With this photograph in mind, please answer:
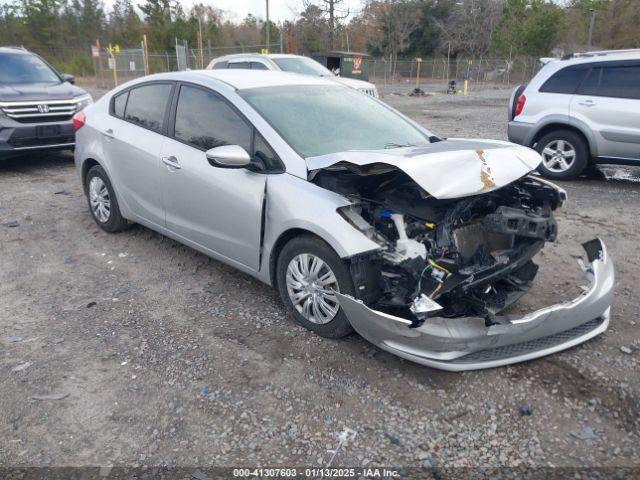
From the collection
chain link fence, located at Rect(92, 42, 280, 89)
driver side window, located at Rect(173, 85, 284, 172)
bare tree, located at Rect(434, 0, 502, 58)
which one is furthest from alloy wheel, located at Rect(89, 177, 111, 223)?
bare tree, located at Rect(434, 0, 502, 58)

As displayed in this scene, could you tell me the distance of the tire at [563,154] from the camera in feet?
25.3

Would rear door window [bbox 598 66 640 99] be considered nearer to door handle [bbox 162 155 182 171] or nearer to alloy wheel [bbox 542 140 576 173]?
alloy wheel [bbox 542 140 576 173]

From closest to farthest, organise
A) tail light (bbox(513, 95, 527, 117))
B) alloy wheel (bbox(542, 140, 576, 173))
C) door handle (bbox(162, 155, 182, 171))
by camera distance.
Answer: door handle (bbox(162, 155, 182, 171)) → alloy wheel (bbox(542, 140, 576, 173)) → tail light (bbox(513, 95, 527, 117))

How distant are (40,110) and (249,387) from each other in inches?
282

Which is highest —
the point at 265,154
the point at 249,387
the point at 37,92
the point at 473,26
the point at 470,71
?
the point at 473,26

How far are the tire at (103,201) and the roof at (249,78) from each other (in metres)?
1.26

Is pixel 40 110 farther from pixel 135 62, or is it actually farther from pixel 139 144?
pixel 135 62

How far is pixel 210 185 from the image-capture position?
13.2 feet

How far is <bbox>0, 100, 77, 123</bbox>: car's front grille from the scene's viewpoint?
26.1 ft

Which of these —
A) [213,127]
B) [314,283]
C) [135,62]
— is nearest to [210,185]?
[213,127]

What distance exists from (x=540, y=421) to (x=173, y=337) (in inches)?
93.9

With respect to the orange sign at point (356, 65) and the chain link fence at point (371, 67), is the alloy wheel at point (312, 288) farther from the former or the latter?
the chain link fence at point (371, 67)

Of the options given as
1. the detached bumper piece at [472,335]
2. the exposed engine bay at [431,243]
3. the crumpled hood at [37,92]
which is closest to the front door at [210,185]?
the exposed engine bay at [431,243]

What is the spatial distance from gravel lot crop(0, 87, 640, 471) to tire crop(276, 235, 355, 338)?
0.38 feet
